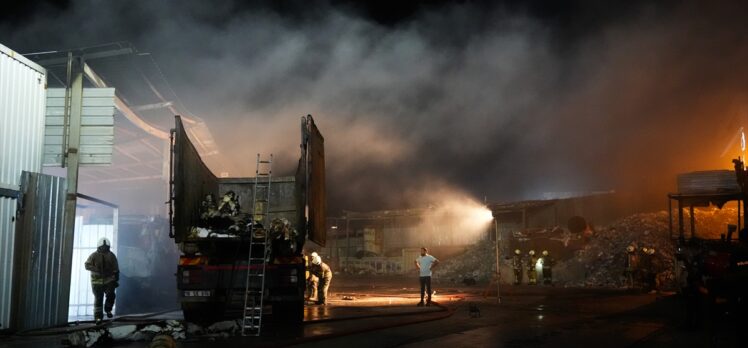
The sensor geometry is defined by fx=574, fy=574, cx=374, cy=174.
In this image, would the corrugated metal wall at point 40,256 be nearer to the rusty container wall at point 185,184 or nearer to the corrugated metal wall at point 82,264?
the rusty container wall at point 185,184

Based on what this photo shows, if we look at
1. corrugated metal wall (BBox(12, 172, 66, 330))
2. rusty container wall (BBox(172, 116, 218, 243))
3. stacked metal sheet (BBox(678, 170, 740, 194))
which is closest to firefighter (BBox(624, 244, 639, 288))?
stacked metal sheet (BBox(678, 170, 740, 194))

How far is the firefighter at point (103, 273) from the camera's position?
10.6 meters

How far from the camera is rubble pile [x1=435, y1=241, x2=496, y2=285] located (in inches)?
1233

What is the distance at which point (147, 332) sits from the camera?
818 centimetres

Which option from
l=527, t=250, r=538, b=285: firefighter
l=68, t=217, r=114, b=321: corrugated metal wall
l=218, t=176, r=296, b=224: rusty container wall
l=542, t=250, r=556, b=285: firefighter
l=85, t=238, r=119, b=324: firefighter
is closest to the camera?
l=85, t=238, r=119, b=324: firefighter

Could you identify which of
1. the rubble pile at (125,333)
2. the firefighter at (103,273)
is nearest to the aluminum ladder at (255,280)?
the rubble pile at (125,333)

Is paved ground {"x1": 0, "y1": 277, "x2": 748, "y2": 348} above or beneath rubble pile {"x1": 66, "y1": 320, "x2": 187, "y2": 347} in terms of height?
beneath

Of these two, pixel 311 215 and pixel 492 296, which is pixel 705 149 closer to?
pixel 492 296

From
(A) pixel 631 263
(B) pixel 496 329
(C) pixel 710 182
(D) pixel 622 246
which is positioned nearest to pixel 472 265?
(D) pixel 622 246

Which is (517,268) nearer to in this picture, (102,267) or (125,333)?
(102,267)

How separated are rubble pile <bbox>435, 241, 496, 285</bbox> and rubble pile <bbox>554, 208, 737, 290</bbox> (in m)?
5.03

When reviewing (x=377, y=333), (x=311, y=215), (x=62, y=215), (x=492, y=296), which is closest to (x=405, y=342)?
(x=377, y=333)

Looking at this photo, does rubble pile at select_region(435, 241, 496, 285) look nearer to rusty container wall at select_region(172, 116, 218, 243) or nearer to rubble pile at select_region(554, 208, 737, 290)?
rubble pile at select_region(554, 208, 737, 290)

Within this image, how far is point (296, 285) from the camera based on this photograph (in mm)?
9461
